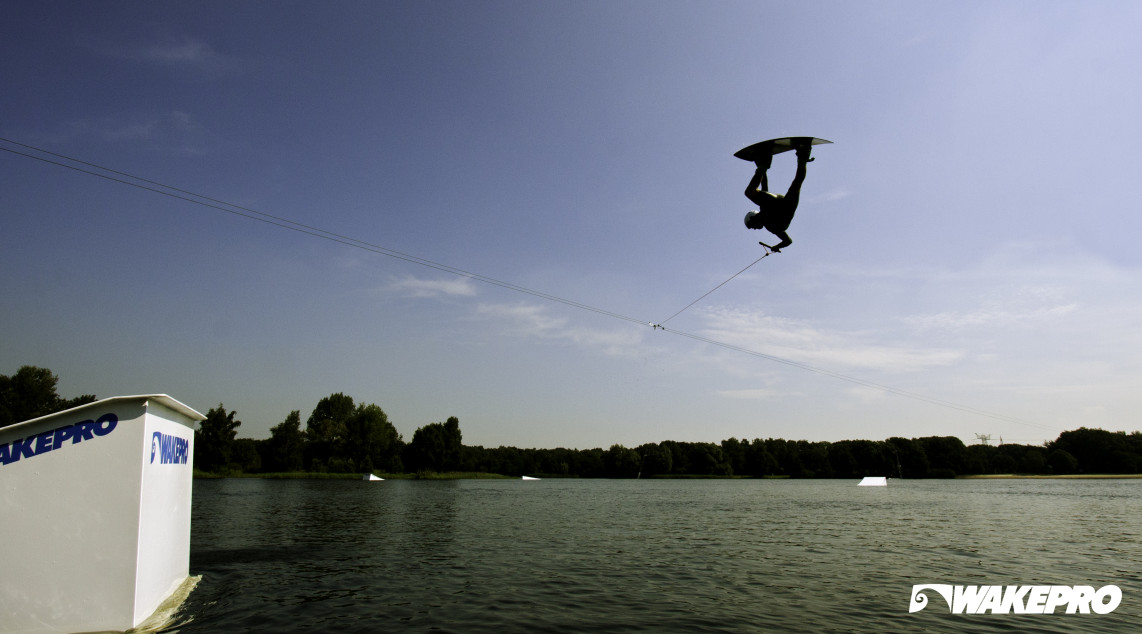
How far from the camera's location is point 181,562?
43.4ft

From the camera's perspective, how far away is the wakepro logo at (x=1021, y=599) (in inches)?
626

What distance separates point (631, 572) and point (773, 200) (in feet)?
48.7

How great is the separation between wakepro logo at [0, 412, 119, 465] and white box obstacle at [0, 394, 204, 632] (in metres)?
0.01

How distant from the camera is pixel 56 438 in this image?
8953 mm

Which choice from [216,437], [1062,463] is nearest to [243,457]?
[216,437]

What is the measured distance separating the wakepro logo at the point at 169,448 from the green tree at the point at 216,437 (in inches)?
5042

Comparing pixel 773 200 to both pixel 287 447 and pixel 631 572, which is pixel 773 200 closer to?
pixel 631 572

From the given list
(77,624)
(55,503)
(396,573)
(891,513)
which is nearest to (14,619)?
(77,624)

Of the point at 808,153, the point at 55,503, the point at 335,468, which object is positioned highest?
the point at 808,153

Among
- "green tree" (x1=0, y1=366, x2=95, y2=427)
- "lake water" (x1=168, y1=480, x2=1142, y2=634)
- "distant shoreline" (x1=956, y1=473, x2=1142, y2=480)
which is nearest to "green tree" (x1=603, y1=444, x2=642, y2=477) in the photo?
"distant shoreline" (x1=956, y1=473, x2=1142, y2=480)

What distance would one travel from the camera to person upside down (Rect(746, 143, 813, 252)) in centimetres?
908

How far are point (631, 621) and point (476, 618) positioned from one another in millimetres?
3562

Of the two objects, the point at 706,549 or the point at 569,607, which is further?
the point at 706,549

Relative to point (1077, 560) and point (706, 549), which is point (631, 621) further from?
point (1077, 560)
